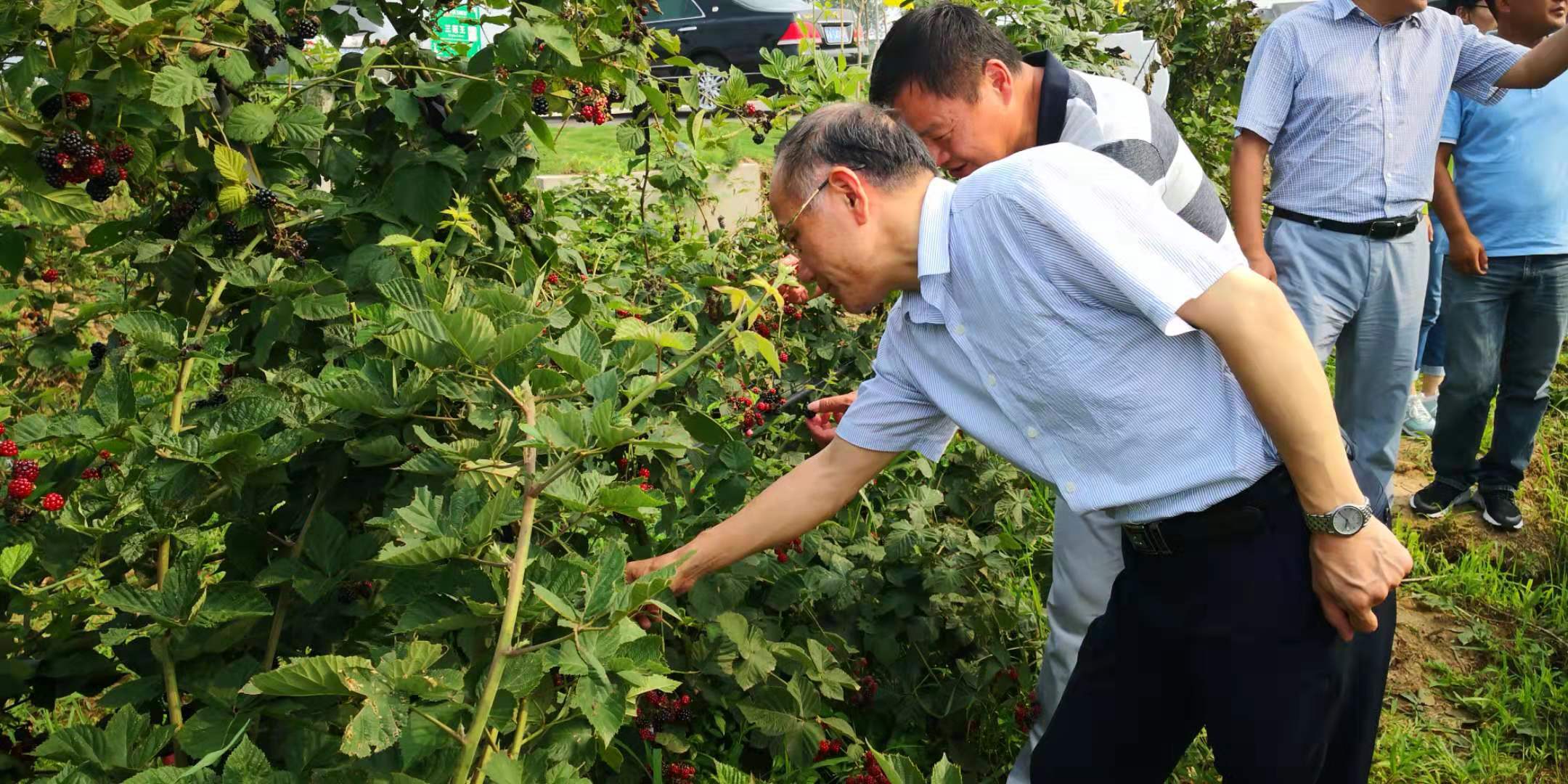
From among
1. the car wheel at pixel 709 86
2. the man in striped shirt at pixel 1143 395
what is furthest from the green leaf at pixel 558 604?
the car wheel at pixel 709 86

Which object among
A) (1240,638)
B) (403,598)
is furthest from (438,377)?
(1240,638)

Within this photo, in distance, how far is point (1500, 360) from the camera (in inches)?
171

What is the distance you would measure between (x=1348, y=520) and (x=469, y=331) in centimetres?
124

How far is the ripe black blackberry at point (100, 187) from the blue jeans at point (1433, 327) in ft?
15.1

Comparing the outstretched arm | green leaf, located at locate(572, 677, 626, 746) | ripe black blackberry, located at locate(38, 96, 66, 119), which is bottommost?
the outstretched arm

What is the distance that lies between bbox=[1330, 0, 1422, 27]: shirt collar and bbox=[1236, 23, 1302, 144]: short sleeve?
0.45 ft

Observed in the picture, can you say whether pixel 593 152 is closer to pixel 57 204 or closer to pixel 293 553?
pixel 57 204

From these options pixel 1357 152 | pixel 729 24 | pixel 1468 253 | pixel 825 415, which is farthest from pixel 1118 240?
pixel 729 24

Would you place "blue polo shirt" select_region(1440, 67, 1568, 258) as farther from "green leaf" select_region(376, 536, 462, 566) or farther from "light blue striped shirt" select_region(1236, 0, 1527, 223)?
"green leaf" select_region(376, 536, 462, 566)

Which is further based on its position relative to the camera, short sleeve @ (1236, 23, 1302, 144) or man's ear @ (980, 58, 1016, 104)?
short sleeve @ (1236, 23, 1302, 144)

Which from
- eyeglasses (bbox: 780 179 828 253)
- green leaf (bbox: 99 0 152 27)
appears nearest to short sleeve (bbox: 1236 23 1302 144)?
eyeglasses (bbox: 780 179 828 253)

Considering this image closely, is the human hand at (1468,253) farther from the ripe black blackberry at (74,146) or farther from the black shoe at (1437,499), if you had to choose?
the ripe black blackberry at (74,146)

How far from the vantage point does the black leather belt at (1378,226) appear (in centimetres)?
362

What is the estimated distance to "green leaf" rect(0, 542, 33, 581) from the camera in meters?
1.73
